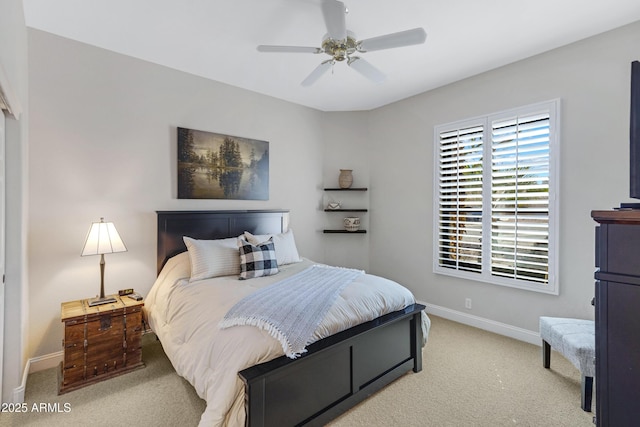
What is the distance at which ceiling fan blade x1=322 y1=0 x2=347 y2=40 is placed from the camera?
1906mm

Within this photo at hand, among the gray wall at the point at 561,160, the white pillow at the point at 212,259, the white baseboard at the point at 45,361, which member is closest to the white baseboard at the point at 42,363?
the white baseboard at the point at 45,361

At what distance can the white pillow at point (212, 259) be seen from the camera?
283cm

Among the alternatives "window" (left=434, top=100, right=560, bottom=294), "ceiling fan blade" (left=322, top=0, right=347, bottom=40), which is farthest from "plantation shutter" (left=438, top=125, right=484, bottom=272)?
"ceiling fan blade" (left=322, top=0, right=347, bottom=40)

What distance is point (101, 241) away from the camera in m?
2.58

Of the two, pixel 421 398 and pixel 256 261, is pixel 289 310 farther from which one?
pixel 421 398

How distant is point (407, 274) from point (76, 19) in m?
4.34

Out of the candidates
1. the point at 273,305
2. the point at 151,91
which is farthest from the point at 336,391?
the point at 151,91

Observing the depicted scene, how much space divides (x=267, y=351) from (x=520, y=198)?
287 centimetres

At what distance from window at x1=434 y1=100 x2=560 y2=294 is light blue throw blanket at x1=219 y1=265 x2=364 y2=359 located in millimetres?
1793

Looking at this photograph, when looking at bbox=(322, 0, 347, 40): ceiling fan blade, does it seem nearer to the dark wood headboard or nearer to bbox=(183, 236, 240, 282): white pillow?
bbox=(183, 236, 240, 282): white pillow

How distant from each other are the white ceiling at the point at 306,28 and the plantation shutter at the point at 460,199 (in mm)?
775

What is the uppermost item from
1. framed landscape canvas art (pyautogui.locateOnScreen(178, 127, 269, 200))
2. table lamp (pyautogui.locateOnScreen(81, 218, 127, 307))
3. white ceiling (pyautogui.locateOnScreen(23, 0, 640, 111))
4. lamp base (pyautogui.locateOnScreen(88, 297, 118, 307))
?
white ceiling (pyautogui.locateOnScreen(23, 0, 640, 111))

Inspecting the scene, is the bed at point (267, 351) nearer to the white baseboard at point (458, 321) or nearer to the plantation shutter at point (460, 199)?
the white baseboard at point (458, 321)

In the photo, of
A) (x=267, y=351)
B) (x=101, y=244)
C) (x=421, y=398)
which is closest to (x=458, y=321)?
(x=421, y=398)
